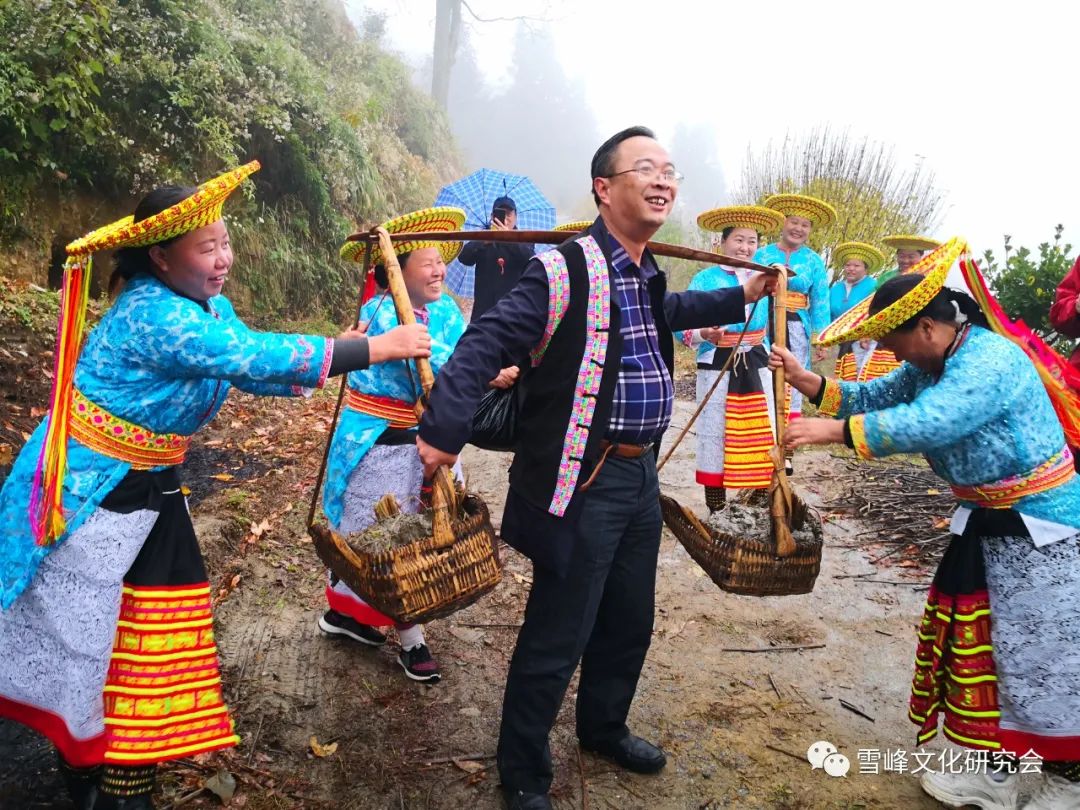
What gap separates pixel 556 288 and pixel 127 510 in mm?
1498

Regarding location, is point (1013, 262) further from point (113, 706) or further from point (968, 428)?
point (113, 706)

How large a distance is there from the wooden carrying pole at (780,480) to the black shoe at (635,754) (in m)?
0.99

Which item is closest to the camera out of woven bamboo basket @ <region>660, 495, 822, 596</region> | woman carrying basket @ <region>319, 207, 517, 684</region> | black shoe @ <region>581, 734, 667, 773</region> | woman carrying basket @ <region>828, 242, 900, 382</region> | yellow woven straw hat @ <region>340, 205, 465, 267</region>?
woven bamboo basket @ <region>660, 495, 822, 596</region>

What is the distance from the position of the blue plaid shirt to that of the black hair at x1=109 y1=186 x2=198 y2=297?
138 centimetres

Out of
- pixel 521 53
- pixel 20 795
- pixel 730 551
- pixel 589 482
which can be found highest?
pixel 521 53

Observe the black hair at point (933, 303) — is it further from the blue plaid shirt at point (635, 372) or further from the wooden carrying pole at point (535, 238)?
the blue plaid shirt at point (635, 372)

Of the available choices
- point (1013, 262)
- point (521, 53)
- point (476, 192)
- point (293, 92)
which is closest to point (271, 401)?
point (476, 192)

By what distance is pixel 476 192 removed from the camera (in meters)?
5.69

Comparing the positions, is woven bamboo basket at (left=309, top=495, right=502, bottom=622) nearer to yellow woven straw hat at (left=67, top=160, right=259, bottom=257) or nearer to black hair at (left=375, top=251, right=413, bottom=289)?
yellow woven straw hat at (left=67, top=160, right=259, bottom=257)

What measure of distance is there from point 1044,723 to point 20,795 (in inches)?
139

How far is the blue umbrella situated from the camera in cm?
568

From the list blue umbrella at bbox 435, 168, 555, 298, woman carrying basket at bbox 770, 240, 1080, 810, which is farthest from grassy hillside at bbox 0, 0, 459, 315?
woman carrying basket at bbox 770, 240, 1080, 810

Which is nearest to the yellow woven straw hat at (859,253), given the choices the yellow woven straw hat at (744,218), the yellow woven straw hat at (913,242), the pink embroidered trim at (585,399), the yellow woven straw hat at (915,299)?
the yellow woven straw hat at (913,242)

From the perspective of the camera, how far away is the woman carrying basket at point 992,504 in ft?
7.47
